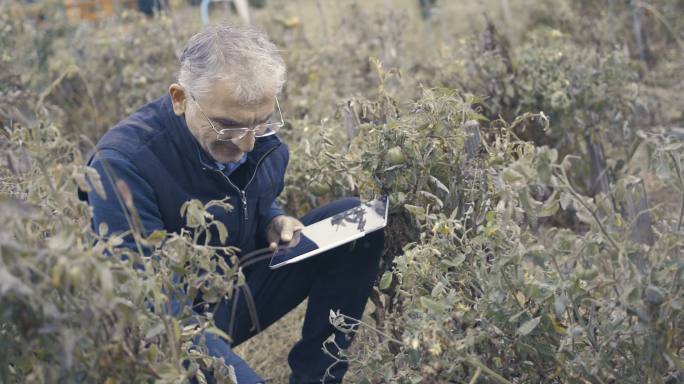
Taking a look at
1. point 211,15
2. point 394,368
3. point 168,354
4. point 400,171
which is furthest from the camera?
point 211,15

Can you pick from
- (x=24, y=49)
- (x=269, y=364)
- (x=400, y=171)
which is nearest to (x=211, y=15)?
(x=24, y=49)

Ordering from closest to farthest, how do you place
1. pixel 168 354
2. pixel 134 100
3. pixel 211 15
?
1. pixel 168 354
2. pixel 134 100
3. pixel 211 15

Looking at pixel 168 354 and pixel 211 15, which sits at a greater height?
pixel 168 354

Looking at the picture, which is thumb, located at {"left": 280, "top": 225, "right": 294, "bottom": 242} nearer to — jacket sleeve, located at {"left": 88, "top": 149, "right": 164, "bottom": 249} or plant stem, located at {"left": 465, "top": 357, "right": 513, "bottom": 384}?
jacket sleeve, located at {"left": 88, "top": 149, "right": 164, "bottom": 249}

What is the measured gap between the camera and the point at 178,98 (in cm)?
247

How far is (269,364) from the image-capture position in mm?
3238

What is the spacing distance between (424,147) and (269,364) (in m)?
1.15

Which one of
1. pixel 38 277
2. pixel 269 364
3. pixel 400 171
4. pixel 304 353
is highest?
pixel 38 277

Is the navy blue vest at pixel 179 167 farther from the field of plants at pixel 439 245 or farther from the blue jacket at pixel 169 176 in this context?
the field of plants at pixel 439 245

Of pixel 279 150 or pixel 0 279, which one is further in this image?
pixel 279 150

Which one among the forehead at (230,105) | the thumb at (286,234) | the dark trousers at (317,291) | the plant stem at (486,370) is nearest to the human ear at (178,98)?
the forehead at (230,105)

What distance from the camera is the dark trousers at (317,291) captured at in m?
2.69

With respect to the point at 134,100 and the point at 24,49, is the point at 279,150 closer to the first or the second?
the point at 134,100

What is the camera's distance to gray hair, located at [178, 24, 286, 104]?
2326 mm
